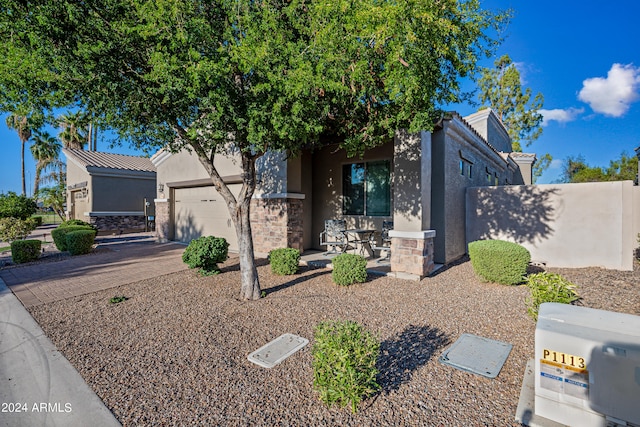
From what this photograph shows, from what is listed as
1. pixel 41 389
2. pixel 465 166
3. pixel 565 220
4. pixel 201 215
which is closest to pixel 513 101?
pixel 465 166

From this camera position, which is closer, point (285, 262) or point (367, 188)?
point (285, 262)

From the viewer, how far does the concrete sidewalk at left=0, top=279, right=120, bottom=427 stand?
8.36 ft

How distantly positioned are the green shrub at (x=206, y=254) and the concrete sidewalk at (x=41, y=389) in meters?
3.07

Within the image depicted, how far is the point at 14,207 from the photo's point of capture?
14.1 m

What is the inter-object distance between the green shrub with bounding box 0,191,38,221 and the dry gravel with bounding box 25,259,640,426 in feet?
41.5

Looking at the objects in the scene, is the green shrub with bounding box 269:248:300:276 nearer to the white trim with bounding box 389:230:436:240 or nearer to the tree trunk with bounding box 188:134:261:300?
the tree trunk with bounding box 188:134:261:300

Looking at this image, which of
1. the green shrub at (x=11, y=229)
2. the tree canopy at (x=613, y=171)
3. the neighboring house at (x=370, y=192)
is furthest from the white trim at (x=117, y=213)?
the tree canopy at (x=613, y=171)

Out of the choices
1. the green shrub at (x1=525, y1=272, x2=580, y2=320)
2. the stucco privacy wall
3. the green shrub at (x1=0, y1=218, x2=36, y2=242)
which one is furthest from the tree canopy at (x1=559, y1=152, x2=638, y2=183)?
the green shrub at (x1=0, y1=218, x2=36, y2=242)

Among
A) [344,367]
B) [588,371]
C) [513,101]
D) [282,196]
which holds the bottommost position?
[344,367]

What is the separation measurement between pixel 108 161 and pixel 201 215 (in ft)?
38.7

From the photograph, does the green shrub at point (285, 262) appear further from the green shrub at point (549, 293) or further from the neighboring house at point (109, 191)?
the neighboring house at point (109, 191)

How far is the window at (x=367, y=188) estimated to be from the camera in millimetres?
8711

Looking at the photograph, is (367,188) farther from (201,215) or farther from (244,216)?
(201,215)

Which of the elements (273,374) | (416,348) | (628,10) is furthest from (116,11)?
(628,10)
